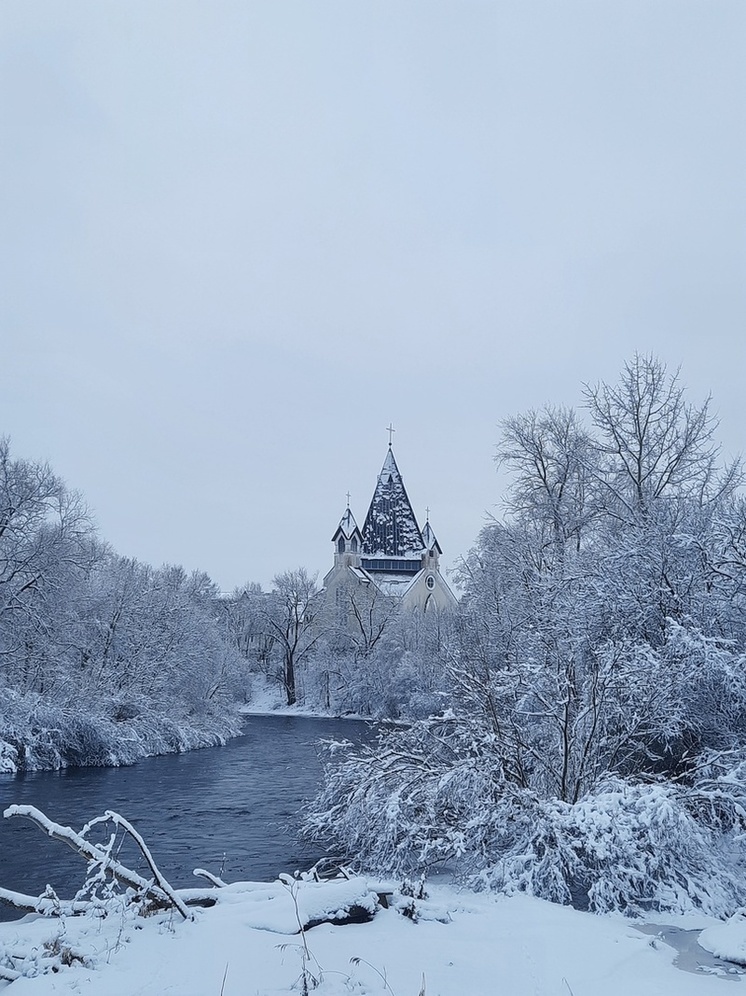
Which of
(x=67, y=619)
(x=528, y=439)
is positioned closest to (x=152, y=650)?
(x=67, y=619)

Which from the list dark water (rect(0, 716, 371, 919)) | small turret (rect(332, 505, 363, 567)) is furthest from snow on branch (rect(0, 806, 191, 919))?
small turret (rect(332, 505, 363, 567))

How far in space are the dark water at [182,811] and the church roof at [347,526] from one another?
4710 cm

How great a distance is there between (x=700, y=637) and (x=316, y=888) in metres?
7.15

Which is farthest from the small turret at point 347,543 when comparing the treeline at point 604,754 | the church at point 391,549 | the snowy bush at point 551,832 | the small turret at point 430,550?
the snowy bush at point 551,832

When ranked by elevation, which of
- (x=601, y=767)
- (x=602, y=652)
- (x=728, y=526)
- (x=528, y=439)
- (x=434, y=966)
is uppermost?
(x=528, y=439)

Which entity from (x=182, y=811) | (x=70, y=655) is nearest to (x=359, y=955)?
(x=182, y=811)

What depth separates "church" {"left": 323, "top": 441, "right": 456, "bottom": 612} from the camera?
74.1 metres

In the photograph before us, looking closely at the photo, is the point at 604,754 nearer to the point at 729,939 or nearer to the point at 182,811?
the point at 729,939

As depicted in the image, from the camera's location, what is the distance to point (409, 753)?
11.3 meters

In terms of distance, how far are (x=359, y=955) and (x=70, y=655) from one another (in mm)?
25754

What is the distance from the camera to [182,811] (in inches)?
637

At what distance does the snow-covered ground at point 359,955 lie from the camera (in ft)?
16.8

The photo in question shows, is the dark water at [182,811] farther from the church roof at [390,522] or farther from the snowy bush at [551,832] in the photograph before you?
the church roof at [390,522]

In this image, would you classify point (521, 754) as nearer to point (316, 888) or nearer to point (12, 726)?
point (316, 888)
